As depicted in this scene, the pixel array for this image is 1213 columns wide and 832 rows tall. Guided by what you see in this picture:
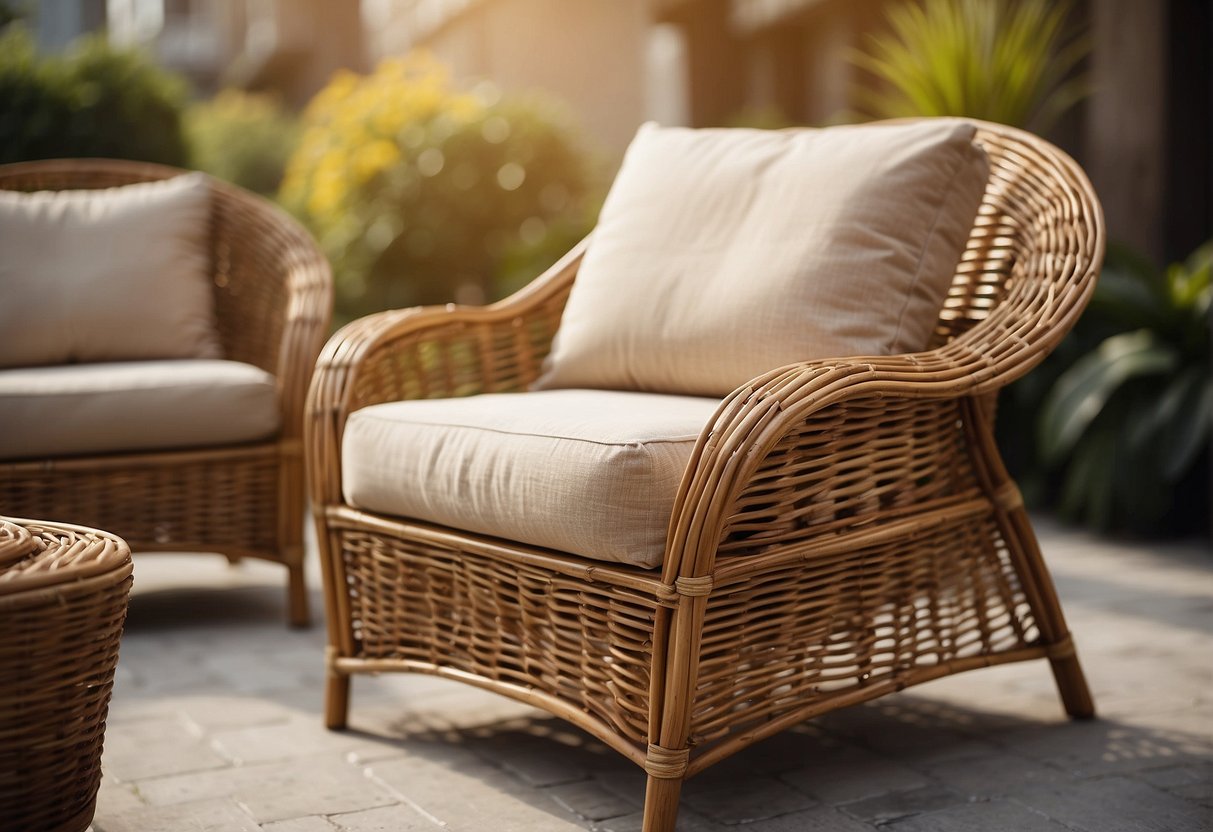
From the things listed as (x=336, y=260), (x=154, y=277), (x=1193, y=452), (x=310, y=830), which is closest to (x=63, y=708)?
(x=310, y=830)

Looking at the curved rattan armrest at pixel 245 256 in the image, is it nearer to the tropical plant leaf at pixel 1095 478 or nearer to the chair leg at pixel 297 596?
the chair leg at pixel 297 596

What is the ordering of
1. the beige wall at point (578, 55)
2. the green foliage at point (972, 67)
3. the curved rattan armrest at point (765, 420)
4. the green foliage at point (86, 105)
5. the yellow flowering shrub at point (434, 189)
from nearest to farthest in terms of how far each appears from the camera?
the curved rattan armrest at point (765, 420), the green foliage at point (972, 67), the green foliage at point (86, 105), the yellow flowering shrub at point (434, 189), the beige wall at point (578, 55)

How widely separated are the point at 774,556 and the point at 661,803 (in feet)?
1.02

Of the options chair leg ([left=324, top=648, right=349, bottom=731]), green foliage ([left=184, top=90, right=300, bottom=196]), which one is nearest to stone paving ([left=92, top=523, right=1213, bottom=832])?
chair leg ([left=324, top=648, right=349, bottom=731])

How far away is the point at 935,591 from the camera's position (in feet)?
6.14

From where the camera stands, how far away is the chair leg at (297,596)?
2766 millimetres

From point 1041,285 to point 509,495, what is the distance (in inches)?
32.5

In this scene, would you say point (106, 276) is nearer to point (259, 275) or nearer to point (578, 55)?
point (259, 275)

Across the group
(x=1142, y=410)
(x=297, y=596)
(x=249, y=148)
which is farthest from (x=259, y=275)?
(x=249, y=148)

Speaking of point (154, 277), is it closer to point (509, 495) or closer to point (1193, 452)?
point (509, 495)

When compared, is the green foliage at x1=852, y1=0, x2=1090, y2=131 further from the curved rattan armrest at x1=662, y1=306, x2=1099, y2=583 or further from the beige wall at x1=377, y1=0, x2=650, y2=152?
the beige wall at x1=377, y1=0, x2=650, y2=152

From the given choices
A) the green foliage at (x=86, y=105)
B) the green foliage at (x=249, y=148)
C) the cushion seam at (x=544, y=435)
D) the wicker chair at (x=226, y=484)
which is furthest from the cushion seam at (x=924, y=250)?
the green foliage at (x=249, y=148)

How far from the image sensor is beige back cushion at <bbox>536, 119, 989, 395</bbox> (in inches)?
74.5

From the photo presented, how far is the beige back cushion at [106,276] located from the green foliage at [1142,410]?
6.74 ft
